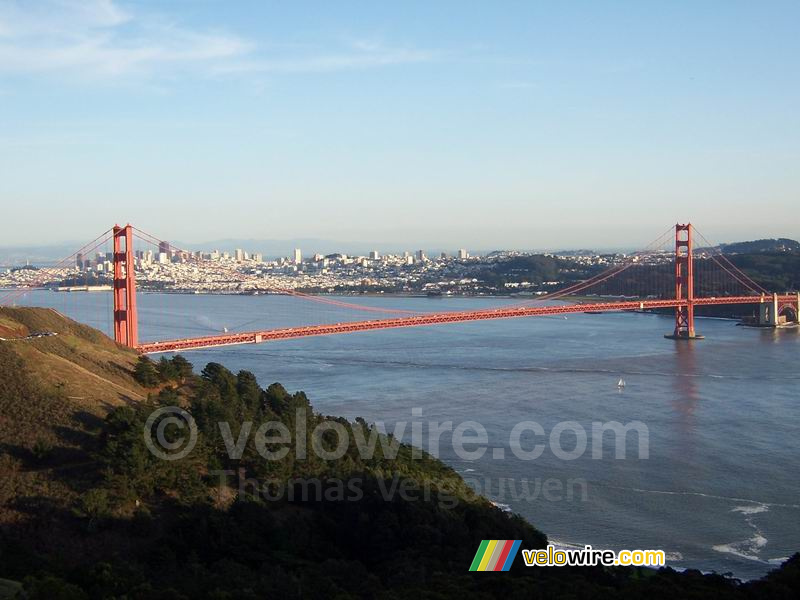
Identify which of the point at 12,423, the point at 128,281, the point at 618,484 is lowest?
the point at 618,484

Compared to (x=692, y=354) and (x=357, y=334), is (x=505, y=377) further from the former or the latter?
(x=357, y=334)

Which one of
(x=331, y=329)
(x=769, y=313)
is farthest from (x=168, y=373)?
(x=769, y=313)

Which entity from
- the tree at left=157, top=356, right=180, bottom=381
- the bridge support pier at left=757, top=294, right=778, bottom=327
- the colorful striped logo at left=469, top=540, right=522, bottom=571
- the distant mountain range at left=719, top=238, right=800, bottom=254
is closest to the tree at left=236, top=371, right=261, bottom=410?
the tree at left=157, top=356, right=180, bottom=381

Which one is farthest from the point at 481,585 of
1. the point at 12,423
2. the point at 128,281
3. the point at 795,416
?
the point at 128,281

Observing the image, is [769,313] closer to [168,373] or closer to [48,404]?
[168,373]

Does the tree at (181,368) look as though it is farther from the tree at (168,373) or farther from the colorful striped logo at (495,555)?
the colorful striped logo at (495,555)

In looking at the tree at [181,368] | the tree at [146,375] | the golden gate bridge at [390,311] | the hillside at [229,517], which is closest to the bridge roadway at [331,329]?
the golden gate bridge at [390,311]
